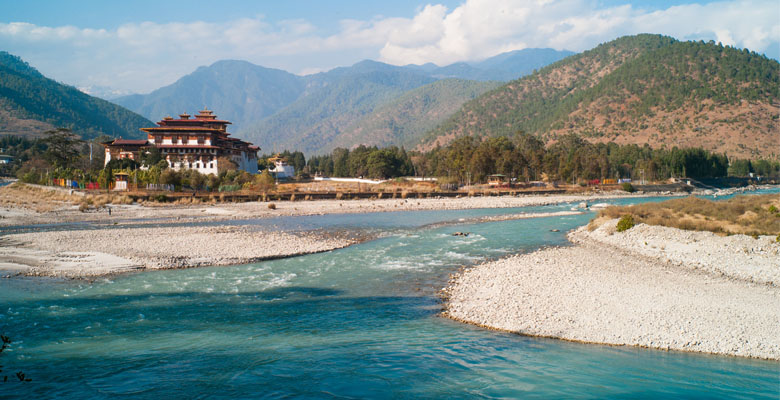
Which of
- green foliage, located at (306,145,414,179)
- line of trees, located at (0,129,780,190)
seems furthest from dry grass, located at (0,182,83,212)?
green foliage, located at (306,145,414,179)

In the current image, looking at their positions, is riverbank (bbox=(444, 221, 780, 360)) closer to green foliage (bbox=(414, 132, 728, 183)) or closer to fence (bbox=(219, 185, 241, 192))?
fence (bbox=(219, 185, 241, 192))

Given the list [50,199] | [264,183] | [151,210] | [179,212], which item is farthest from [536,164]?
[50,199]

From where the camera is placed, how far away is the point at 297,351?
11641 millimetres

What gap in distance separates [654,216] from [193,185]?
63176 mm

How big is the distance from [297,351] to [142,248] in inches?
693

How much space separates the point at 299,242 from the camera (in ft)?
94.0

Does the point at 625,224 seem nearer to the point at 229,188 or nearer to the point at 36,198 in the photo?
the point at 229,188

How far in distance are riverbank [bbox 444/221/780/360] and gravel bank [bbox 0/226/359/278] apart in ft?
38.3

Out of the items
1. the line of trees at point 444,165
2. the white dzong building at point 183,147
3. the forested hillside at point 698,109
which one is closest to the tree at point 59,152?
the line of trees at point 444,165

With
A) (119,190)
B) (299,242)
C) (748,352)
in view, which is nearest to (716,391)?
(748,352)

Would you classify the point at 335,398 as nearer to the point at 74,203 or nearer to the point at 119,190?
the point at 74,203

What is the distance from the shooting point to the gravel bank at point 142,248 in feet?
69.6

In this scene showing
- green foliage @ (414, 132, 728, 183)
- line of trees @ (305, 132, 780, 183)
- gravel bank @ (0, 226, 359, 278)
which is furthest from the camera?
line of trees @ (305, 132, 780, 183)

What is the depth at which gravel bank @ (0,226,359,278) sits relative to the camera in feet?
69.6
